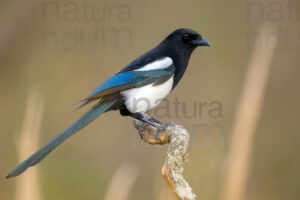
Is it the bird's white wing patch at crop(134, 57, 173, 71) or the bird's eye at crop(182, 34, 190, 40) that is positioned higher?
the bird's eye at crop(182, 34, 190, 40)

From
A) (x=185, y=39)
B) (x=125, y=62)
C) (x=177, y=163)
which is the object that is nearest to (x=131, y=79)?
(x=185, y=39)

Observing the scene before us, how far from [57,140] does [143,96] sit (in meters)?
0.60

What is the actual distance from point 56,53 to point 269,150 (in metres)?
1.66

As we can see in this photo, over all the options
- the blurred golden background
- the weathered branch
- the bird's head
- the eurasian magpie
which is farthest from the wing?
the blurred golden background

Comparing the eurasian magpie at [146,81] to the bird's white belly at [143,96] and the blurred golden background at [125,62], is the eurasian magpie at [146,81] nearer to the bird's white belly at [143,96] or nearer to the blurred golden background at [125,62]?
the bird's white belly at [143,96]

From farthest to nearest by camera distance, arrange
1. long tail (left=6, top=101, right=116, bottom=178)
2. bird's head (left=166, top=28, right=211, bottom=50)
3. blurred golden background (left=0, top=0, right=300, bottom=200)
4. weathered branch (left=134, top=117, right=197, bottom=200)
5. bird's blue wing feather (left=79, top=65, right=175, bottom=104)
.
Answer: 1. blurred golden background (left=0, top=0, right=300, bottom=200)
2. bird's head (left=166, top=28, right=211, bottom=50)
3. bird's blue wing feather (left=79, top=65, right=175, bottom=104)
4. long tail (left=6, top=101, right=116, bottom=178)
5. weathered branch (left=134, top=117, right=197, bottom=200)

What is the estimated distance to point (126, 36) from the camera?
3941 mm

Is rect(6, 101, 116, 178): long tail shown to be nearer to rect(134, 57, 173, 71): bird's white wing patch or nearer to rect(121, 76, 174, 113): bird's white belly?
rect(121, 76, 174, 113): bird's white belly

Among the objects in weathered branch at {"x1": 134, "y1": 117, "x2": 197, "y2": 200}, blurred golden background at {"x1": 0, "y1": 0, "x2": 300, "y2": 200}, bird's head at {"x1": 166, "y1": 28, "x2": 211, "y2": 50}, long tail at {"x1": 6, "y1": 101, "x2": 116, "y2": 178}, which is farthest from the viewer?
blurred golden background at {"x1": 0, "y1": 0, "x2": 300, "y2": 200}

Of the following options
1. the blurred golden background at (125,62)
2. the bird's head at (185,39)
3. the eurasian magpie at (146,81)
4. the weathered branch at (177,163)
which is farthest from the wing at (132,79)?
the blurred golden background at (125,62)

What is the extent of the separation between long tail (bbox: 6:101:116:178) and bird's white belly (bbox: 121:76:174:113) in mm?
97

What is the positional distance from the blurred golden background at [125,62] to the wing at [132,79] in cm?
73

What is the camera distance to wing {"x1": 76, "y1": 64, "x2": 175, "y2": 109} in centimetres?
231

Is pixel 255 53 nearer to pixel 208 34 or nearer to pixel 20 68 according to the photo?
pixel 208 34
